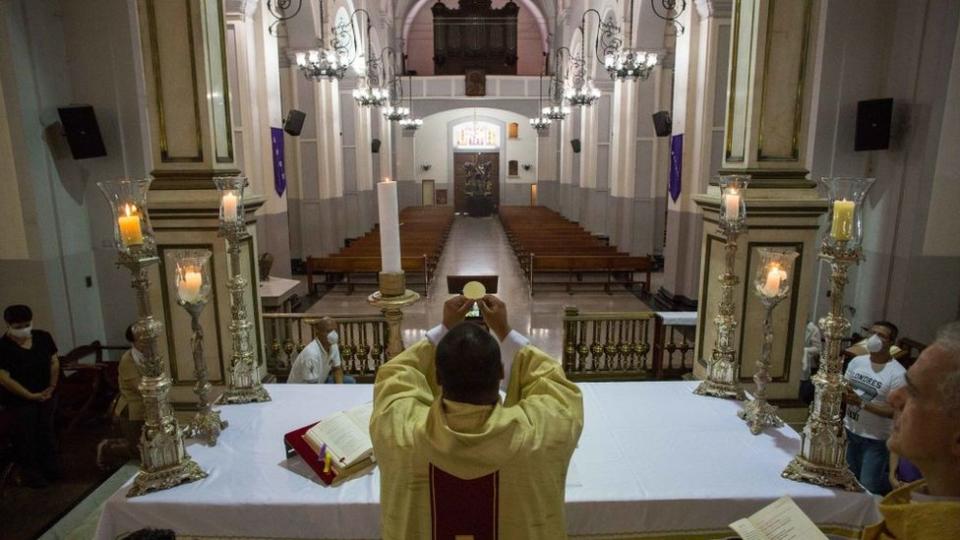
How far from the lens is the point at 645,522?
2291 mm

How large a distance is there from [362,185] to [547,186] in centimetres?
1133

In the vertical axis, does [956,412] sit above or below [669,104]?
below

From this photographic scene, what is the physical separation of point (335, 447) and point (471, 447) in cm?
105

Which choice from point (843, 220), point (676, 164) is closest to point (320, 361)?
point (843, 220)

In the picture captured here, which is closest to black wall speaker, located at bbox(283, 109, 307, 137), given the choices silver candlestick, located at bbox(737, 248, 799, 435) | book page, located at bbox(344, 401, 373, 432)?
book page, located at bbox(344, 401, 373, 432)

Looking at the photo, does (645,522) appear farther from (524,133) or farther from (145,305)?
(524,133)

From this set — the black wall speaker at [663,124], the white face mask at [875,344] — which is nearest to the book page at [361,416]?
the white face mask at [875,344]

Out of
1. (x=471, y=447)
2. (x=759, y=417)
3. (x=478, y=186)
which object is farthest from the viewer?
(x=478, y=186)

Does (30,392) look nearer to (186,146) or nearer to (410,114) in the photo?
(186,146)

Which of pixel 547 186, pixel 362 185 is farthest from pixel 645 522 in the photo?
pixel 547 186

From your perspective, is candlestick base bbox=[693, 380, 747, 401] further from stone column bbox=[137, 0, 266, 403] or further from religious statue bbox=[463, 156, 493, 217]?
religious statue bbox=[463, 156, 493, 217]

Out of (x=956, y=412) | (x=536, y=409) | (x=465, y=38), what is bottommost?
(x=536, y=409)

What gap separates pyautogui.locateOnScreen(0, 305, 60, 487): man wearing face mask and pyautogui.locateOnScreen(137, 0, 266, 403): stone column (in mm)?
927

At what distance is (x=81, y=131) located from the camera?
587 cm
